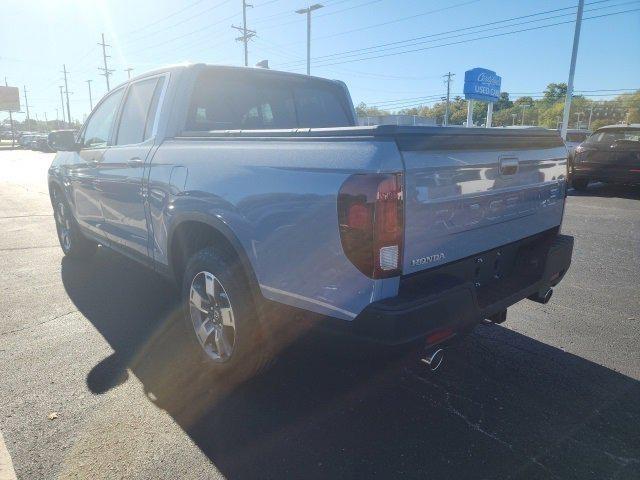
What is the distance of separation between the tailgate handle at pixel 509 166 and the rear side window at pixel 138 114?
259 cm

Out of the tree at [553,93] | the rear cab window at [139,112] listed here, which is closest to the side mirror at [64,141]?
the rear cab window at [139,112]

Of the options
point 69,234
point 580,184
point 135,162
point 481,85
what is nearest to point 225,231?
point 135,162

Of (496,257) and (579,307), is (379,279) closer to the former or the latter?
(496,257)

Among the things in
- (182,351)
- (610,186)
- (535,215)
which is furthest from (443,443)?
(610,186)

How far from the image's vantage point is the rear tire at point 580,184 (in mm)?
11575

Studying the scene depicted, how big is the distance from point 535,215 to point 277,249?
1722mm

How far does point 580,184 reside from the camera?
39.0 ft

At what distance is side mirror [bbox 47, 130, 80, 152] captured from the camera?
4824 mm

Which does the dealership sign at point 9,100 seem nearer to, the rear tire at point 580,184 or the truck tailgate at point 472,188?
the rear tire at point 580,184

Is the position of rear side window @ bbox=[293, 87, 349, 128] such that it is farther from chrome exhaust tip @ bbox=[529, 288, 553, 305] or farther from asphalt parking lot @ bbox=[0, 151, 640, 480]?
chrome exhaust tip @ bbox=[529, 288, 553, 305]

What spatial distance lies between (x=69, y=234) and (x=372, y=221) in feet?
16.2

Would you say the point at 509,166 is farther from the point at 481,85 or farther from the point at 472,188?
the point at 481,85

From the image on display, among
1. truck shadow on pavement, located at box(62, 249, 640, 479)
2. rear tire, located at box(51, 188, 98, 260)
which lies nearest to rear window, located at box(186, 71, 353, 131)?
truck shadow on pavement, located at box(62, 249, 640, 479)

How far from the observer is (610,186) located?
517 inches
